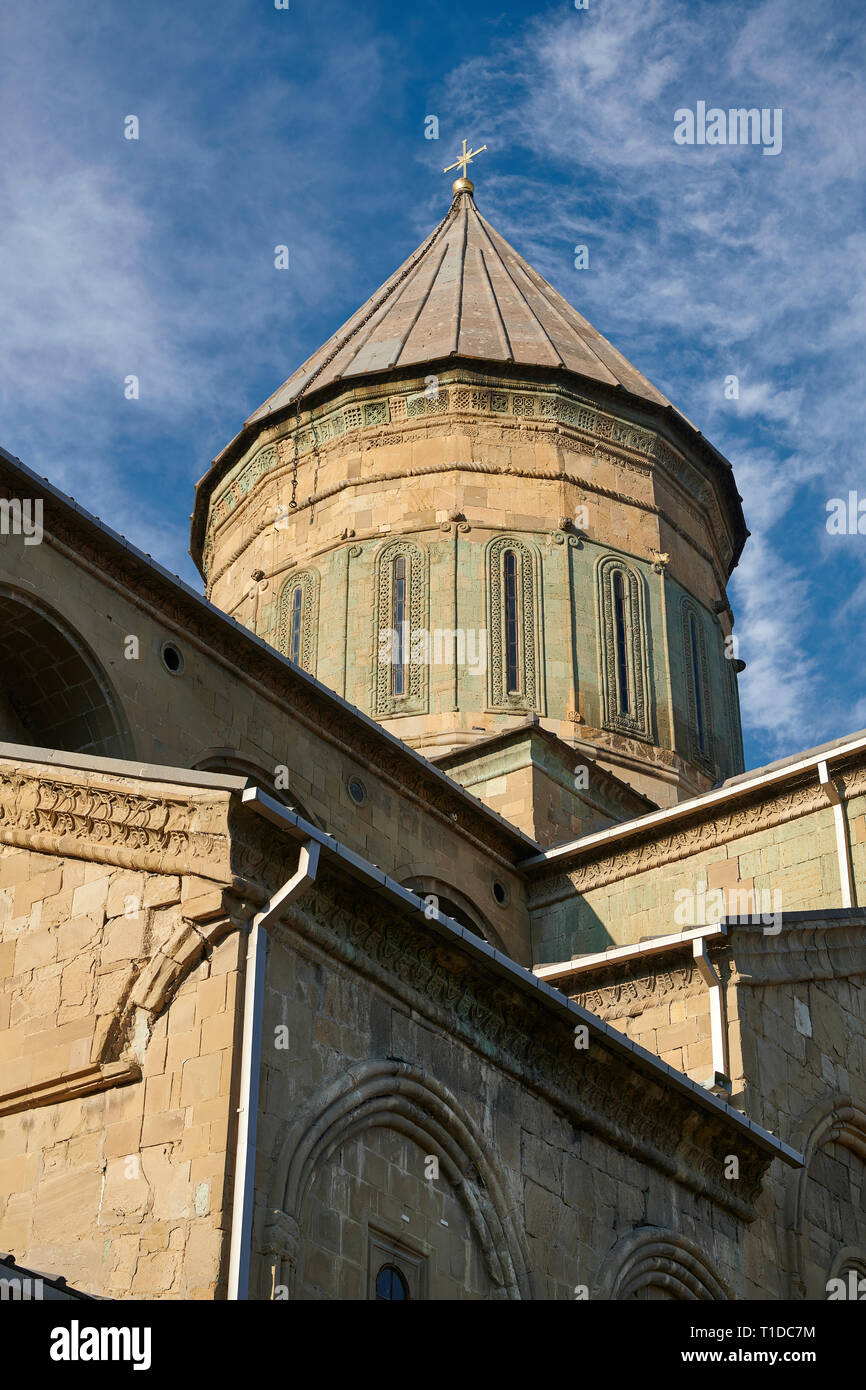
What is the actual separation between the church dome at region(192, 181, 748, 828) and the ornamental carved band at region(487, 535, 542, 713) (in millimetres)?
25

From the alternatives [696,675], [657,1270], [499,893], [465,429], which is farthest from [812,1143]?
[465,429]

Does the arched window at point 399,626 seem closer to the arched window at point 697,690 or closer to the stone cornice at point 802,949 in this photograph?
the arched window at point 697,690

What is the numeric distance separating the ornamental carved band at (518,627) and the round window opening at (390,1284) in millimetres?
11952

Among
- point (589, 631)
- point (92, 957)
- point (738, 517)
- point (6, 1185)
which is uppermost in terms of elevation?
point (738, 517)

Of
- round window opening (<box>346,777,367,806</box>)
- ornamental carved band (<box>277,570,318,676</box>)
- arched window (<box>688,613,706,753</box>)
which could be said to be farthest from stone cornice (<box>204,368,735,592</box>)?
round window opening (<box>346,777,367,806</box>)

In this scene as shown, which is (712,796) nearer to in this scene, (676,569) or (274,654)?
(274,654)

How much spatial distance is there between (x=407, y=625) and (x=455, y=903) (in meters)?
4.84

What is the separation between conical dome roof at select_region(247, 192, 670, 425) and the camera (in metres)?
23.9

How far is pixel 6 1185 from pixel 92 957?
1.22 meters

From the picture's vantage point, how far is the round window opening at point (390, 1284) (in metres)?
9.86

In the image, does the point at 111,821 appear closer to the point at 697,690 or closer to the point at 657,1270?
the point at 657,1270
